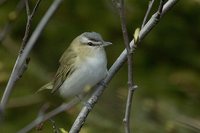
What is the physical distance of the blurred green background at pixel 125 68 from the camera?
4.00 meters

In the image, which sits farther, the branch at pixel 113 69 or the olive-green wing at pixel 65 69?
the olive-green wing at pixel 65 69

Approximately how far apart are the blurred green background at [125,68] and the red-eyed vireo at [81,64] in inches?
23.5

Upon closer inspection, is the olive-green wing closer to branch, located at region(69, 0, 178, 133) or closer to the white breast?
the white breast

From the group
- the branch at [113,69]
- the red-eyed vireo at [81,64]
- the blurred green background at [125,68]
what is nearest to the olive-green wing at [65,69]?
the red-eyed vireo at [81,64]

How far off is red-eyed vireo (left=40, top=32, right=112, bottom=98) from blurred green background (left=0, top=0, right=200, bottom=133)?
0.60m

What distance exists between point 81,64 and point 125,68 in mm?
1120

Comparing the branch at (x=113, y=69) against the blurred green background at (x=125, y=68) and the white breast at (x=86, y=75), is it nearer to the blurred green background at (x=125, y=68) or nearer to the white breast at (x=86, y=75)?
the white breast at (x=86, y=75)

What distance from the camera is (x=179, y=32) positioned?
4332 mm

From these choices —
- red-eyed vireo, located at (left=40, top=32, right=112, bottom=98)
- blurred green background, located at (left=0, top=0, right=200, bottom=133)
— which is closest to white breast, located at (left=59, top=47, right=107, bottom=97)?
red-eyed vireo, located at (left=40, top=32, right=112, bottom=98)

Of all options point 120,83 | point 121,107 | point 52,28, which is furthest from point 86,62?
point 52,28

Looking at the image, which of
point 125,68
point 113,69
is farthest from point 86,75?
point 125,68

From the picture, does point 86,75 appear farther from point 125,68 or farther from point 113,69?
point 125,68

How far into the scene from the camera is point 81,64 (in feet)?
11.0

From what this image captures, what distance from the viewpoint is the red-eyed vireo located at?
3.21m
